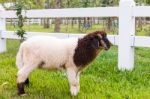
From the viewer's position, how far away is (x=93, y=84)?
6453 millimetres

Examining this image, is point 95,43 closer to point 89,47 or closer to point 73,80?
point 89,47

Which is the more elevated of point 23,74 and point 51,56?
point 51,56

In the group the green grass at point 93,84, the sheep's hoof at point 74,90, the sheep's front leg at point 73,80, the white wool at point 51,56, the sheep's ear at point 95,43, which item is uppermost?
the sheep's ear at point 95,43

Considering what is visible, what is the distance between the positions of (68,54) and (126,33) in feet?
7.59

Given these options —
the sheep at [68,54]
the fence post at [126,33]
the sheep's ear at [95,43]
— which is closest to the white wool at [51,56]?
the sheep at [68,54]

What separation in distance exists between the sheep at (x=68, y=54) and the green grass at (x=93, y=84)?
13.8 inches

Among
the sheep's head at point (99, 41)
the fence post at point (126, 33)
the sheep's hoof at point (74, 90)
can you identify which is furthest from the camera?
the fence post at point (126, 33)

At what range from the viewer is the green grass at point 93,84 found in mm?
5828

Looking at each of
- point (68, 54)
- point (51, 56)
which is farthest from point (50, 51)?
point (68, 54)

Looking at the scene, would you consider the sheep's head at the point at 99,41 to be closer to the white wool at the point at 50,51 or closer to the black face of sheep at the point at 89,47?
the black face of sheep at the point at 89,47

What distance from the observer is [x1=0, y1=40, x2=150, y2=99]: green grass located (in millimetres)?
5828

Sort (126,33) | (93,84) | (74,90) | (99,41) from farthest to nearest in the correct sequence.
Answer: (126,33)
(93,84)
(74,90)
(99,41)

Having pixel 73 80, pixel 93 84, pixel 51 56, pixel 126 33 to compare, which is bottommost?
pixel 93 84

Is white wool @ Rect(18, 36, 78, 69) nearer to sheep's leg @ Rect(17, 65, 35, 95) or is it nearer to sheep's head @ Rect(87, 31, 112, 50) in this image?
sheep's leg @ Rect(17, 65, 35, 95)
